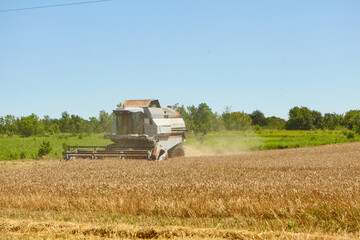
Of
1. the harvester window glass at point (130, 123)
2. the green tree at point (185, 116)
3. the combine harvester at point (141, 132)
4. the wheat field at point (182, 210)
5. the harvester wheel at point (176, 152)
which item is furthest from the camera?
A: the green tree at point (185, 116)

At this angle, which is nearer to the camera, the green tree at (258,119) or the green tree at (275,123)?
the green tree at (275,123)

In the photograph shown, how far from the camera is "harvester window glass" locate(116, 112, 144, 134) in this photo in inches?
633

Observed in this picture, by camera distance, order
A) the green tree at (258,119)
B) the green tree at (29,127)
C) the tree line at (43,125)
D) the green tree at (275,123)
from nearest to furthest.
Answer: the tree line at (43,125)
the green tree at (29,127)
the green tree at (275,123)
the green tree at (258,119)

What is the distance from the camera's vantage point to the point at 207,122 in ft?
113

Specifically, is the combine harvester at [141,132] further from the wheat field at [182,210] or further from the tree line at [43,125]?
the tree line at [43,125]

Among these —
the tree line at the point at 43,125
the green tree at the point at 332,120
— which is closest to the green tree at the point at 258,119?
the green tree at the point at 332,120

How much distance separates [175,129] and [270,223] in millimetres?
12743

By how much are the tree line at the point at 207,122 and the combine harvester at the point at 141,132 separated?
2.71 m

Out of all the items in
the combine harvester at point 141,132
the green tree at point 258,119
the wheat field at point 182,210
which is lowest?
the wheat field at point 182,210

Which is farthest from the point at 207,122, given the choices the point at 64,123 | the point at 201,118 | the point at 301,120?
Answer: the point at 301,120

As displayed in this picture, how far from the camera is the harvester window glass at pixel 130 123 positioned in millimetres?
16078

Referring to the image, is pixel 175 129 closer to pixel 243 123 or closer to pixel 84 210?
pixel 84 210

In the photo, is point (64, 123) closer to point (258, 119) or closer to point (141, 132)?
point (258, 119)

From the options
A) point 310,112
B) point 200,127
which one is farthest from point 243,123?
point 310,112
